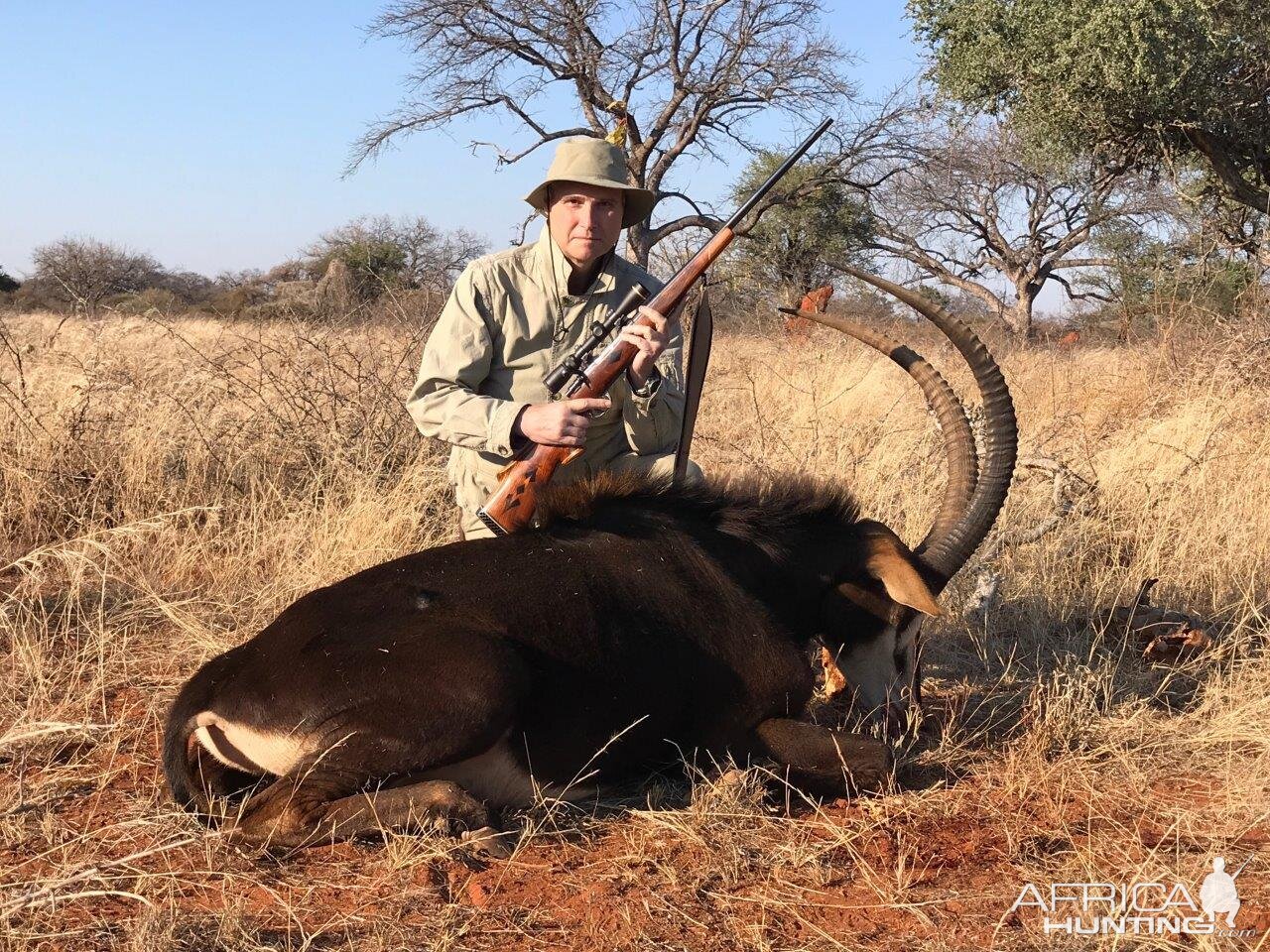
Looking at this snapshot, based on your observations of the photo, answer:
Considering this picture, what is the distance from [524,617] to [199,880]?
1059mm

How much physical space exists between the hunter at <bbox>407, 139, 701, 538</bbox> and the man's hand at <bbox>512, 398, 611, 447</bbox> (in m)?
0.23

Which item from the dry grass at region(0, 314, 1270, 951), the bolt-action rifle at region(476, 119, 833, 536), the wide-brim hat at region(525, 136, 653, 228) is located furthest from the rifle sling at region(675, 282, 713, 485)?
the dry grass at region(0, 314, 1270, 951)

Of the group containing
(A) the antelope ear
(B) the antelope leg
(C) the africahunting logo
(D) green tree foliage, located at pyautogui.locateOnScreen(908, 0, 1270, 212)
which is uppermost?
(D) green tree foliage, located at pyautogui.locateOnScreen(908, 0, 1270, 212)

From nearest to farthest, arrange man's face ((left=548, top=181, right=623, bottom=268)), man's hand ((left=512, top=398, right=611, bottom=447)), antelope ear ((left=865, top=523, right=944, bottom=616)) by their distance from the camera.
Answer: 1. antelope ear ((left=865, top=523, right=944, bottom=616))
2. man's hand ((left=512, top=398, right=611, bottom=447))
3. man's face ((left=548, top=181, right=623, bottom=268))

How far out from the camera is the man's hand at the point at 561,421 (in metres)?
3.77

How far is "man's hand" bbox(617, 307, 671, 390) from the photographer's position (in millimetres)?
4012

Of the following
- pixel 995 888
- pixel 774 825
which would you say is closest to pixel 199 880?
pixel 774 825

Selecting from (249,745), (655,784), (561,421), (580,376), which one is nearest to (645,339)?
(580,376)

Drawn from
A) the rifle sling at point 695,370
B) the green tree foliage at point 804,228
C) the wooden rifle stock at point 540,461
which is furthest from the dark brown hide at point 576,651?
the green tree foliage at point 804,228

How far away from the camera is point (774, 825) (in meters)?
3.28

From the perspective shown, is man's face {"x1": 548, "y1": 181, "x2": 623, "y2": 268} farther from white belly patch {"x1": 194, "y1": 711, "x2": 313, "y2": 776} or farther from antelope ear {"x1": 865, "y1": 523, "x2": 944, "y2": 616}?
white belly patch {"x1": 194, "y1": 711, "x2": 313, "y2": 776}

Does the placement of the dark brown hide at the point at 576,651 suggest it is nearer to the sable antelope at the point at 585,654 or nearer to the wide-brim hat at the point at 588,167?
the sable antelope at the point at 585,654

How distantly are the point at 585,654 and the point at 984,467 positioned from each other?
1.53m

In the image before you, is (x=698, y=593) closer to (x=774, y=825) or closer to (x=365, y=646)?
(x=774, y=825)
